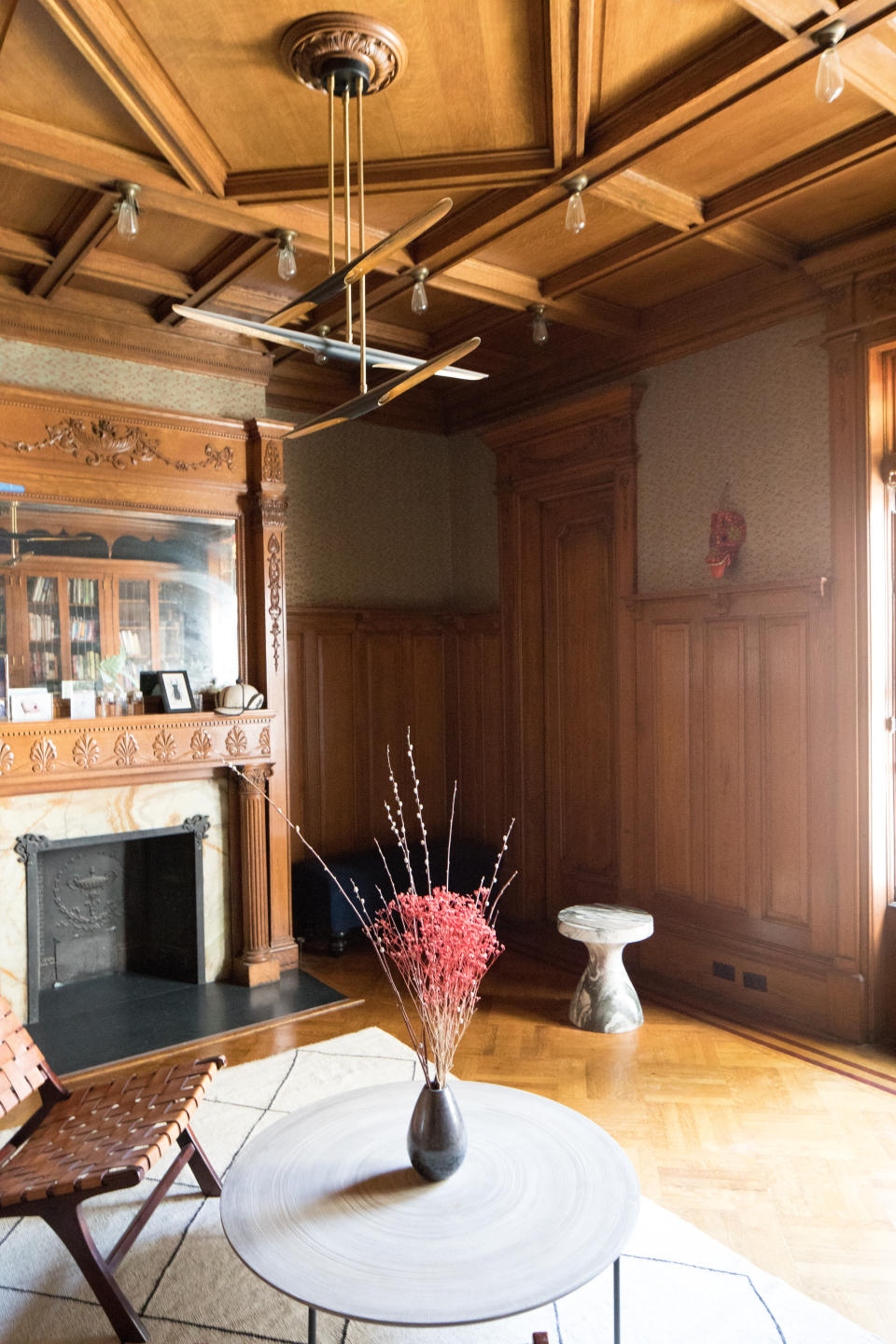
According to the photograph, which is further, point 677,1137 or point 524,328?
point 524,328

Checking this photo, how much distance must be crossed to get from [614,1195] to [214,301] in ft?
12.8

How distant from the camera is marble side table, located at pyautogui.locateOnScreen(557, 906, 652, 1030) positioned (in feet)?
13.2

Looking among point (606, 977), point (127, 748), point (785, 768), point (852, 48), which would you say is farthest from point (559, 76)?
point (606, 977)

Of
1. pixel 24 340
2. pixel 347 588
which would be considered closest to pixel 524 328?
pixel 347 588

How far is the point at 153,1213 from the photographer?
8.82ft

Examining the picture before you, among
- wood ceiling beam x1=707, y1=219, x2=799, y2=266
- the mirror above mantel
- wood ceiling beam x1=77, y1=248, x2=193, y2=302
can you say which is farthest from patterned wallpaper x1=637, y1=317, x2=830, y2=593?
wood ceiling beam x1=77, y1=248, x2=193, y2=302

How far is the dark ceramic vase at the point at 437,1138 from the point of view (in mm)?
2139

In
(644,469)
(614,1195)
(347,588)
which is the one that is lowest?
(614,1195)

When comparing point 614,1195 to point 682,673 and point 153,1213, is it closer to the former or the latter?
point 153,1213

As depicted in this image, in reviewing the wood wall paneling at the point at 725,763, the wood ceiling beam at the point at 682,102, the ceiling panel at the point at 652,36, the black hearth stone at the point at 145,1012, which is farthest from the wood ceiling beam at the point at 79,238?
the black hearth stone at the point at 145,1012

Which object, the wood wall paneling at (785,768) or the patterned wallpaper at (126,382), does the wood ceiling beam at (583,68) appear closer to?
the wood wall paneling at (785,768)

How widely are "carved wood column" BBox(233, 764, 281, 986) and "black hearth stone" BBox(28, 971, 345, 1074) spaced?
100 mm

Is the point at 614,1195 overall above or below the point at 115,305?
below

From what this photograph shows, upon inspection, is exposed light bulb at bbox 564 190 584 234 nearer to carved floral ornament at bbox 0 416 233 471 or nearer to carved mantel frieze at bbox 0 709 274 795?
carved floral ornament at bbox 0 416 233 471
